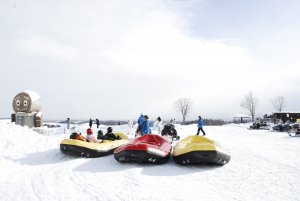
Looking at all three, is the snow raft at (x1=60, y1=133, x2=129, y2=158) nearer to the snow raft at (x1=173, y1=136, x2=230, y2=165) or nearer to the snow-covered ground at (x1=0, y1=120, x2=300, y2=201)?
the snow-covered ground at (x1=0, y1=120, x2=300, y2=201)

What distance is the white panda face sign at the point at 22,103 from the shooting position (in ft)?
83.6

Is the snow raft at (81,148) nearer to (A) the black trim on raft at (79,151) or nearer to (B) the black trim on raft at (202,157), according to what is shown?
(A) the black trim on raft at (79,151)

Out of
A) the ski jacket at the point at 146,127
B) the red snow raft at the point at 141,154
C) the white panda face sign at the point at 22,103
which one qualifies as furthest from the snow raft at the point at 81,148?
the white panda face sign at the point at 22,103

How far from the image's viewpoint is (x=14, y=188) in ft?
26.3

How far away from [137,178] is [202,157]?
8.36ft

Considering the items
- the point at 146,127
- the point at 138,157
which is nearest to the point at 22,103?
the point at 146,127

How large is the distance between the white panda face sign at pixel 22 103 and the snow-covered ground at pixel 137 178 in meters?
13.4

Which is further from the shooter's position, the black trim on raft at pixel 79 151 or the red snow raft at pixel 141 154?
the black trim on raft at pixel 79 151

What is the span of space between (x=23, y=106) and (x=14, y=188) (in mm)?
18942

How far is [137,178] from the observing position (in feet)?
28.3

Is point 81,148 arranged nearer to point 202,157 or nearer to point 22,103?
point 202,157

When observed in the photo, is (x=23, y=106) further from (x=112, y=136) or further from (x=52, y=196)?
(x=52, y=196)

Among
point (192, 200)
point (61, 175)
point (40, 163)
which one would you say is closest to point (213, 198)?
point (192, 200)


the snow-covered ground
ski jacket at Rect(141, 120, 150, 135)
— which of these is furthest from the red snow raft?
ski jacket at Rect(141, 120, 150, 135)
